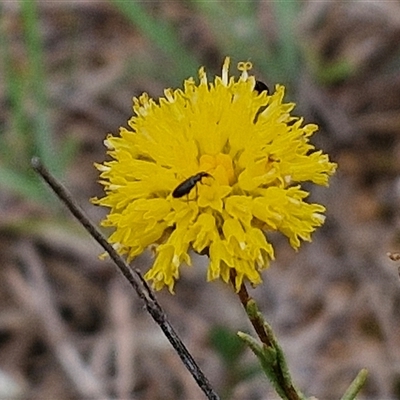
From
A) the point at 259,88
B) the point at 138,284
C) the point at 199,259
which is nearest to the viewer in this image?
the point at 138,284

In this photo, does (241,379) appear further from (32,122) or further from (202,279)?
(32,122)

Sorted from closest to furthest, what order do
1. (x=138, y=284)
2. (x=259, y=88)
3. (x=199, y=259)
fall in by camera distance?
(x=138, y=284) < (x=259, y=88) < (x=199, y=259)

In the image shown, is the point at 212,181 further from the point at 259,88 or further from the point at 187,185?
the point at 259,88

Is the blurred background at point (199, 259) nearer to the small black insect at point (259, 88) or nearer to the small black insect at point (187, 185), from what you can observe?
the small black insect at point (259, 88)

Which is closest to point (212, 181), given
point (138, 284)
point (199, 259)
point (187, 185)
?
point (187, 185)

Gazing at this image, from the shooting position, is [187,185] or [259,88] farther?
[259,88]

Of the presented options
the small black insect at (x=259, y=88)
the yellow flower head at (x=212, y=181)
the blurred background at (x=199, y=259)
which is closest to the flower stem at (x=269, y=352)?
the yellow flower head at (x=212, y=181)

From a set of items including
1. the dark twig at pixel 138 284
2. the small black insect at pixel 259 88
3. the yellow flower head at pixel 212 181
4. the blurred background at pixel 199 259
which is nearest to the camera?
the dark twig at pixel 138 284

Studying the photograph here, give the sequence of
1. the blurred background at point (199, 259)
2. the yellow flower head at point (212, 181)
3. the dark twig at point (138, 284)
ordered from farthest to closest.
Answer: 1. the blurred background at point (199, 259)
2. the yellow flower head at point (212, 181)
3. the dark twig at point (138, 284)

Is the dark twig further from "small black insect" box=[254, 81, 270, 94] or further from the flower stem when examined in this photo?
"small black insect" box=[254, 81, 270, 94]
